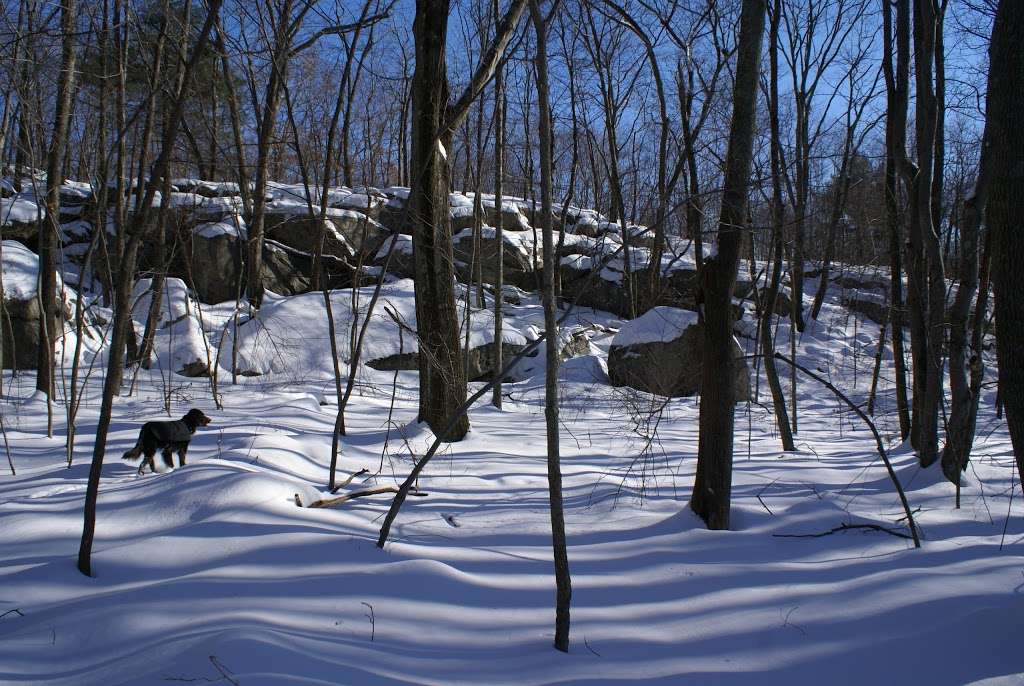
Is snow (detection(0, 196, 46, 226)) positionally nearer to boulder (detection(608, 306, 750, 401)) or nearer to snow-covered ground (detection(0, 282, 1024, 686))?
snow-covered ground (detection(0, 282, 1024, 686))

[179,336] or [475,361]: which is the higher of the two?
[179,336]

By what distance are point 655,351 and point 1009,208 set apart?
993cm

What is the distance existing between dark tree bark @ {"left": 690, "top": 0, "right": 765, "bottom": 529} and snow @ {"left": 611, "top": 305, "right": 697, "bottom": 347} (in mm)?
8150

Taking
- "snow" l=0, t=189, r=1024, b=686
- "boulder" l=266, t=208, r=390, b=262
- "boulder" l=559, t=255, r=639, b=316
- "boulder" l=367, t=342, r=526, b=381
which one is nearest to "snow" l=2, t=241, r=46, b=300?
"boulder" l=266, t=208, r=390, b=262

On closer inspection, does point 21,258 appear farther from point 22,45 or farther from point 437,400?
point 437,400

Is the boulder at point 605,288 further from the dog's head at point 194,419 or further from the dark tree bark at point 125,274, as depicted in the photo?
the dark tree bark at point 125,274

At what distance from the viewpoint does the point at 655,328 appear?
43.5ft

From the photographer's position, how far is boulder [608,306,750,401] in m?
12.5

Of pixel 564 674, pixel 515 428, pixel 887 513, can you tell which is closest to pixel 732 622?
pixel 564 674

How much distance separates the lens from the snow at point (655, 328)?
42.7 feet

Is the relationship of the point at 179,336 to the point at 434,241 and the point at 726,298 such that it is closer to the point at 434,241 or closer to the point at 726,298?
the point at 434,241

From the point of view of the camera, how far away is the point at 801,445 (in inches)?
376

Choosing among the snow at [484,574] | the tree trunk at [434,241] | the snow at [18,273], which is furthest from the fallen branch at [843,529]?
the snow at [18,273]

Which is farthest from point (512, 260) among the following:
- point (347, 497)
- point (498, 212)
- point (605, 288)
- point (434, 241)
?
point (347, 497)
